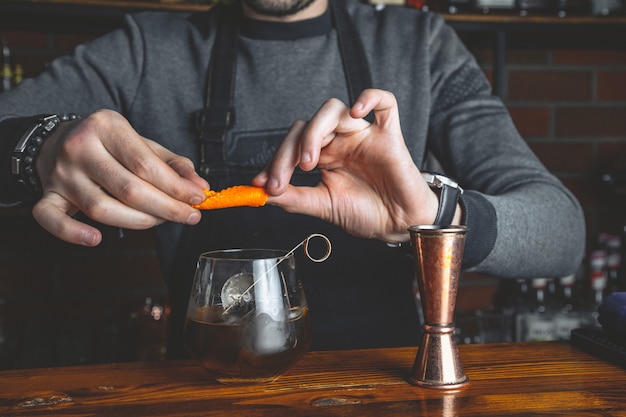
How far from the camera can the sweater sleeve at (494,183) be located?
116cm

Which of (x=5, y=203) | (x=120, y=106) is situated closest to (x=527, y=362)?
(x=5, y=203)

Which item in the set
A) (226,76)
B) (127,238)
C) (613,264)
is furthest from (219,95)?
(613,264)

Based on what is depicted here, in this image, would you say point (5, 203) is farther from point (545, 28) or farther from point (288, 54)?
point (545, 28)

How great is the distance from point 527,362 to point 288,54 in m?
0.92

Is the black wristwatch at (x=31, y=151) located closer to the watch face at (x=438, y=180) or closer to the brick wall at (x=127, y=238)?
the watch face at (x=438, y=180)

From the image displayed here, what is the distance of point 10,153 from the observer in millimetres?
1070

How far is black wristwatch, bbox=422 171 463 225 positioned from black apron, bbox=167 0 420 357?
0.38 m

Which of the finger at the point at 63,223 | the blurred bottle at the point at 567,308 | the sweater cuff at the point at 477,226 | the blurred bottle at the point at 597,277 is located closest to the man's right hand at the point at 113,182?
the finger at the point at 63,223

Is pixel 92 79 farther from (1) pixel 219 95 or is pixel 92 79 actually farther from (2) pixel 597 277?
(2) pixel 597 277

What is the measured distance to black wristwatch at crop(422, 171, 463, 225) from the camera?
3.38 feet

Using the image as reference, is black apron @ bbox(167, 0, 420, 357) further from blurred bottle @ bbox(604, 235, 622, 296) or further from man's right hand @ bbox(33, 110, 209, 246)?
blurred bottle @ bbox(604, 235, 622, 296)

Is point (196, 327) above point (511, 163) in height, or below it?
below

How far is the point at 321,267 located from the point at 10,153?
633 mm

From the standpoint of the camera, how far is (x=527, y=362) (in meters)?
0.87
